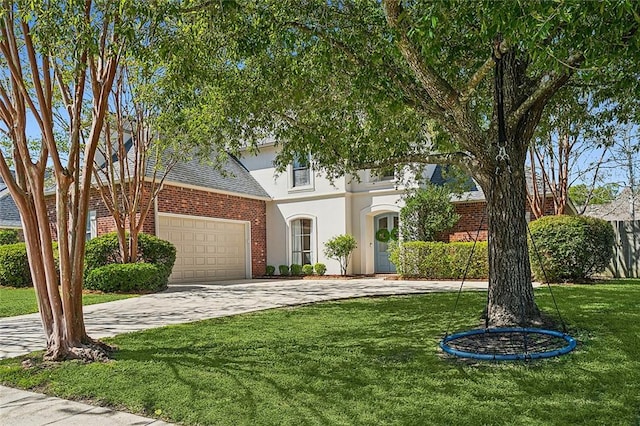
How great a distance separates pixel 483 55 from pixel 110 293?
10.6 meters

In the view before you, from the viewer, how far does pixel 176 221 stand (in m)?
16.2

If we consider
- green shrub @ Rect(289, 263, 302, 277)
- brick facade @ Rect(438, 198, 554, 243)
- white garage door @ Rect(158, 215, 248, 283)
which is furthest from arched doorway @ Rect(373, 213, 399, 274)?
white garage door @ Rect(158, 215, 248, 283)

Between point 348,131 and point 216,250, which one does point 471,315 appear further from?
point 216,250

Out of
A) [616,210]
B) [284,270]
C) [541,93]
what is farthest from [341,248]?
[616,210]

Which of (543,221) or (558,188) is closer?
(543,221)

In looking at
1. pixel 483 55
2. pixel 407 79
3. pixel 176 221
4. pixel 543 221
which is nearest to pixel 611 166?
pixel 543 221

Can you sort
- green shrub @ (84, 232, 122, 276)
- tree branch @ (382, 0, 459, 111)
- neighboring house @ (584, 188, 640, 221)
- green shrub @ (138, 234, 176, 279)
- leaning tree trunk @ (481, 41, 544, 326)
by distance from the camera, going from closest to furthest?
tree branch @ (382, 0, 459, 111) < leaning tree trunk @ (481, 41, 544, 326) < green shrub @ (84, 232, 122, 276) < green shrub @ (138, 234, 176, 279) < neighboring house @ (584, 188, 640, 221)

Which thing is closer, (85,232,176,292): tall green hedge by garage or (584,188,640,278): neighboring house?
(85,232,176,292): tall green hedge by garage

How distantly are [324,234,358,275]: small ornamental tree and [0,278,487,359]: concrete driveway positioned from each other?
4.83 meters

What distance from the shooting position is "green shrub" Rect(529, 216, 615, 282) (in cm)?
1213

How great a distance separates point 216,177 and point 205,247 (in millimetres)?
A: 2639

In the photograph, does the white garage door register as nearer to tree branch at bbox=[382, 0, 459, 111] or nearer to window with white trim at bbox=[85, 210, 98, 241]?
window with white trim at bbox=[85, 210, 98, 241]

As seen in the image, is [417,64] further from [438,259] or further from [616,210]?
[616,210]

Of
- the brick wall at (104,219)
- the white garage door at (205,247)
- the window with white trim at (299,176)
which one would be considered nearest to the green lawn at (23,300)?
the brick wall at (104,219)
